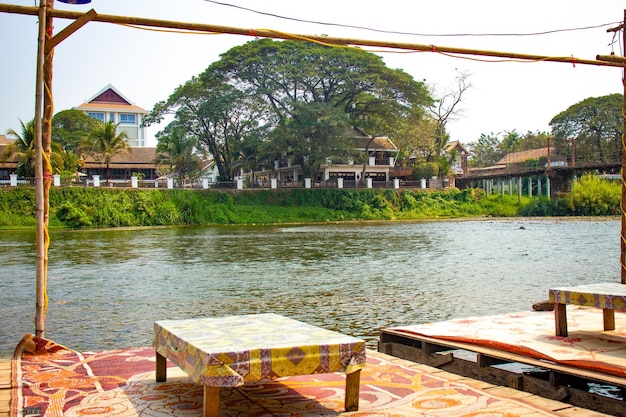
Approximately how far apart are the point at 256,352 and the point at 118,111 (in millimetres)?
90006

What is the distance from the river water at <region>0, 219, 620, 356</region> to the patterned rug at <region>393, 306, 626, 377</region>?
7.46ft

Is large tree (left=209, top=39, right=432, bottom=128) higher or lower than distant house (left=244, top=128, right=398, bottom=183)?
higher

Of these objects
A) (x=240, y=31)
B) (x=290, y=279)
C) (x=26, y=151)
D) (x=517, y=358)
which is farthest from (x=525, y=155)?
(x=517, y=358)

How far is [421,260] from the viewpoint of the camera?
2395 centimetres

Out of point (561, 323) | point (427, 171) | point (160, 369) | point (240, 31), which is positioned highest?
point (427, 171)

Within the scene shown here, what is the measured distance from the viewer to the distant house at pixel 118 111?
292ft

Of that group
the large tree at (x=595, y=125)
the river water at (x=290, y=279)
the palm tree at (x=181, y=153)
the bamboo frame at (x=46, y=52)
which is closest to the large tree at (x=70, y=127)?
the palm tree at (x=181, y=153)

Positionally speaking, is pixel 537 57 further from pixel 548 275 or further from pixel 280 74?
pixel 280 74

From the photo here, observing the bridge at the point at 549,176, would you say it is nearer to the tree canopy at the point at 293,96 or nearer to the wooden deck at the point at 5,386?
the tree canopy at the point at 293,96

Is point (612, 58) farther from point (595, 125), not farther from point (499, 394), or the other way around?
point (595, 125)

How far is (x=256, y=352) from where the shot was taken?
4.94 metres

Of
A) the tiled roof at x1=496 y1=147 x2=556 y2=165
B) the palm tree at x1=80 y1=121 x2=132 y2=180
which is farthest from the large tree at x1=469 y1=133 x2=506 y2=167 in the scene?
the palm tree at x1=80 y1=121 x2=132 y2=180

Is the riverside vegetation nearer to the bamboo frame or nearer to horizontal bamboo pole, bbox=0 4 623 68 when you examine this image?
the bamboo frame

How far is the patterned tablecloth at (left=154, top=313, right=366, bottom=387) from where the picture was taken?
4805 millimetres
